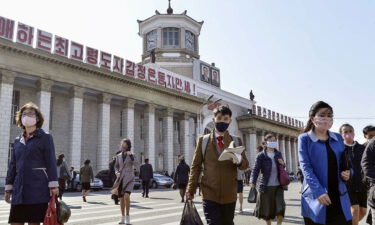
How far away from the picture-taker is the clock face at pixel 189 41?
5388cm

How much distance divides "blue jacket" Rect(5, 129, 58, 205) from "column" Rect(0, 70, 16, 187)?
883 inches

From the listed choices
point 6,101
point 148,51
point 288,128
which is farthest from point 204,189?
point 288,128

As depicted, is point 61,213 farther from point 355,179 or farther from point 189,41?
point 189,41

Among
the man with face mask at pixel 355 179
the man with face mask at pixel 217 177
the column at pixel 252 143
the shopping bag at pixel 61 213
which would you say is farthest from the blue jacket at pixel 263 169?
the column at pixel 252 143

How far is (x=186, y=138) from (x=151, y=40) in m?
19.2

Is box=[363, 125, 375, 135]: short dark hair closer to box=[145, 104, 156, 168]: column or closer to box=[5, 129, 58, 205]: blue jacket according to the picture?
box=[5, 129, 58, 205]: blue jacket

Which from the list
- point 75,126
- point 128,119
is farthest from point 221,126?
point 128,119

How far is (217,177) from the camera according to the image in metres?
4.51

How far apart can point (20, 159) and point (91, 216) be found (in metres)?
6.03

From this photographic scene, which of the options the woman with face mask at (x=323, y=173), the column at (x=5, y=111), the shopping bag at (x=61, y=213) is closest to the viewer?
the woman with face mask at (x=323, y=173)

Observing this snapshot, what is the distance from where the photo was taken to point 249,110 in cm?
5812

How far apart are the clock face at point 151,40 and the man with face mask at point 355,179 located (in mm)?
48353

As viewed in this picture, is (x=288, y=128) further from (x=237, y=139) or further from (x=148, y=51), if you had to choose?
(x=237, y=139)

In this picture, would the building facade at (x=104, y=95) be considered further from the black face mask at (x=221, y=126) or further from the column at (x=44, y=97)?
the black face mask at (x=221, y=126)
